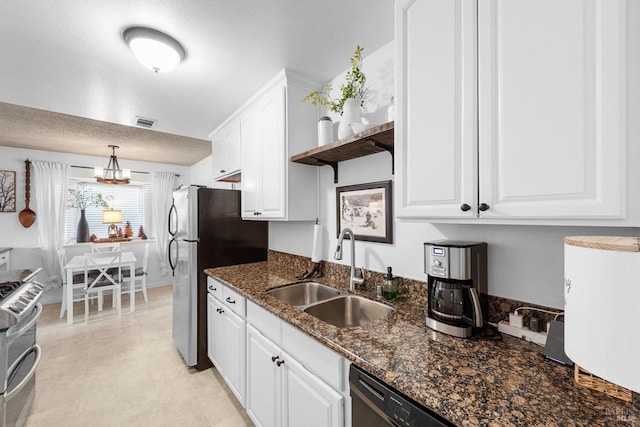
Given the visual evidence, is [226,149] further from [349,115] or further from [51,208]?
[51,208]

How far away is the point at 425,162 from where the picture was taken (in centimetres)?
107

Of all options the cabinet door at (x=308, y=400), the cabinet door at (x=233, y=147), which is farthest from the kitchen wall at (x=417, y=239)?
the cabinet door at (x=233, y=147)

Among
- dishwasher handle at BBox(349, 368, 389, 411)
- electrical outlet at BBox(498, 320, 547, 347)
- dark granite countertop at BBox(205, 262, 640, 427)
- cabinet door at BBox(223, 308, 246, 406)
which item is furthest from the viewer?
cabinet door at BBox(223, 308, 246, 406)

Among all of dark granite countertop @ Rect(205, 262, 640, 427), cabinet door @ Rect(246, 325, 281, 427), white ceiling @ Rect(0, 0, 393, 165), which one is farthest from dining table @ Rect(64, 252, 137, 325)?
dark granite countertop @ Rect(205, 262, 640, 427)

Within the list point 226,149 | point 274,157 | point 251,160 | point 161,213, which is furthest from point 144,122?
point 161,213

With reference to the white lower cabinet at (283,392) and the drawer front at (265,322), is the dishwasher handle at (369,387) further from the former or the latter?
the drawer front at (265,322)

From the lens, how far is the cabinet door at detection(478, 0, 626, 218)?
2.20ft

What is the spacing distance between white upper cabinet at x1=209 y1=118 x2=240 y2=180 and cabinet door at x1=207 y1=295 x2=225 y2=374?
1.26 metres

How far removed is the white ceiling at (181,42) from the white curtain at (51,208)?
6.67ft

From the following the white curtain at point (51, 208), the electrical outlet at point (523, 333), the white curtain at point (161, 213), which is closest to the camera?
the electrical outlet at point (523, 333)

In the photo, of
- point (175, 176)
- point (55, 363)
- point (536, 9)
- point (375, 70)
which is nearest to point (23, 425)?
point (55, 363)

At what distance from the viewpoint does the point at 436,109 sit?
3.38 ft

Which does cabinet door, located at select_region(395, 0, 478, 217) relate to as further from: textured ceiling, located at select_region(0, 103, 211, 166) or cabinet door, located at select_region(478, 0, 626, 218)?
textured ceiling, located at select_region(0, 103, 211, 166)

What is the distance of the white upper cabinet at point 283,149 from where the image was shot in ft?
6.56
